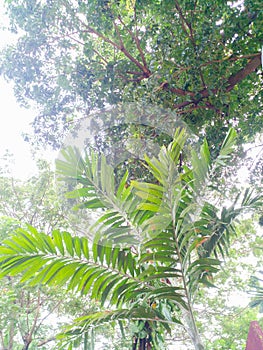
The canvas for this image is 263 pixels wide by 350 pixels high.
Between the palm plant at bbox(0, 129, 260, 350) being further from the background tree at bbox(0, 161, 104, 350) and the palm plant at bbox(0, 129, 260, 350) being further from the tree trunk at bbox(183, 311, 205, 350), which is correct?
the background tree at bbox(0, 161, 104, 350)

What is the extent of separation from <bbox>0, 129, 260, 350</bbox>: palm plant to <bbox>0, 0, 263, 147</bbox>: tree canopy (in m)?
0.30

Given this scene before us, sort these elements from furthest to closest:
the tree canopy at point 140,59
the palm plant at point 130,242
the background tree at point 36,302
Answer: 1. the background tree at point 36,302
2. the tree canopy at point 140,59
3. the palm plant at point 130,242

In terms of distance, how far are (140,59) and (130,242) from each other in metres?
0.75

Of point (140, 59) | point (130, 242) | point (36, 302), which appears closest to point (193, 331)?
point (130, 242)

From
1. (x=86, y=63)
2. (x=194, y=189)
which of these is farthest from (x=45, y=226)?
(x=194, y=189)

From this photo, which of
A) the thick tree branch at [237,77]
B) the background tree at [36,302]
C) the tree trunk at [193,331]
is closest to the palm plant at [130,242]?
the tree trunk at [193,331]

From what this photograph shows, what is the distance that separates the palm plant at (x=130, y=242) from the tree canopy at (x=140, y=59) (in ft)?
0.99

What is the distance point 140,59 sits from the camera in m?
1.30

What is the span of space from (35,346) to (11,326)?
0.15 m

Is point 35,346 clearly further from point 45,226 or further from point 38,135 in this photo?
point 38,135

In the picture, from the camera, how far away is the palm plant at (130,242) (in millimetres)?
802

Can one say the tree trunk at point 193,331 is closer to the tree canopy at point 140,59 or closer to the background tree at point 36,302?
the tree canopy at point 140,59

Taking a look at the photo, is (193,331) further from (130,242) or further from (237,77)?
(237,77)

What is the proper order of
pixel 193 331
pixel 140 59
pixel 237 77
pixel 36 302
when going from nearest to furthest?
pixel 193 331, pixel 237 77, pixel 140 59, pixel 36 302
